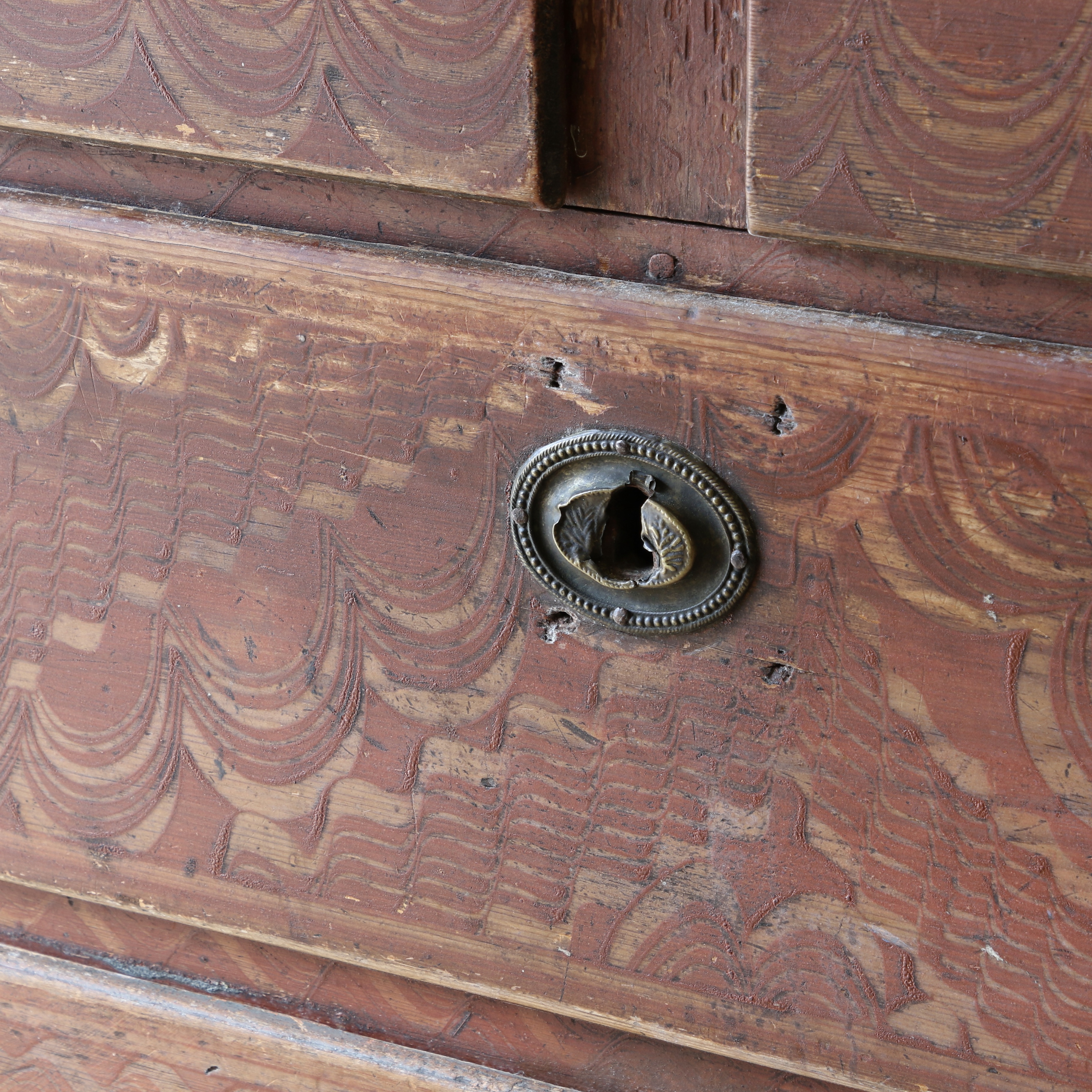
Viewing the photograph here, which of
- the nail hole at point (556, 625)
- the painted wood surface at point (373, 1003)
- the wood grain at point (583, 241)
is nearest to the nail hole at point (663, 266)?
the wood grain at point (583, 241)

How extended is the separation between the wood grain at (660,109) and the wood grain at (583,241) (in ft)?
0.03

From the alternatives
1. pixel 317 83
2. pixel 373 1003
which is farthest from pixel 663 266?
pixel 373 1003

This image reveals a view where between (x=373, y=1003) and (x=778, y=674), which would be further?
(x=373, y=1003)

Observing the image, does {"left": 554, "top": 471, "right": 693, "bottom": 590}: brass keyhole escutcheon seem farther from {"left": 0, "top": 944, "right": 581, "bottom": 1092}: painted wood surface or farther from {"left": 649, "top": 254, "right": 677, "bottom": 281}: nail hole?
{"left": 0, "top": 944, "right": 581, "bottom": 1092}: painted wood surface

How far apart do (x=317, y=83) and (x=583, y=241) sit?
121 mm

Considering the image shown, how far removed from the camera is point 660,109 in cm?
40

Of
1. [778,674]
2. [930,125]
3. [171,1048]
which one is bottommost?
[171,1048]

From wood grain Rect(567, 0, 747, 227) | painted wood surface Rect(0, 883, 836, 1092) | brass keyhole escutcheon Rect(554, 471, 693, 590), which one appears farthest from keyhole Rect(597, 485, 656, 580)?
painted wood surface Rect(0, 883, 836, 1092)

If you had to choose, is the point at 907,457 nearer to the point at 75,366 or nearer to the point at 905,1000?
the point at 905,1000

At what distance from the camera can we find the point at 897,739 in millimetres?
448

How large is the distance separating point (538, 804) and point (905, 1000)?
18cm

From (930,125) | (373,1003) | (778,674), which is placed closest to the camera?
(930,125)

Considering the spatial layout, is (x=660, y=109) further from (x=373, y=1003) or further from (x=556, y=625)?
(x=373, y=1003)

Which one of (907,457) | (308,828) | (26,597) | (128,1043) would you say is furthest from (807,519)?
(128,1043)
